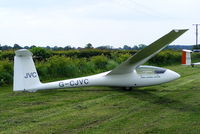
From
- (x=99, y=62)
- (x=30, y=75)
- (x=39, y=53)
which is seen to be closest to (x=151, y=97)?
(x=30, y=75)

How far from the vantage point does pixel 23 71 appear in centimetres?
939

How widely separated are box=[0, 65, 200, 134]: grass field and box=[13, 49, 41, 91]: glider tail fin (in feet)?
1.30

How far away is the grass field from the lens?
5848 mm

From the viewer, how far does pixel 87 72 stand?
55.8 feet

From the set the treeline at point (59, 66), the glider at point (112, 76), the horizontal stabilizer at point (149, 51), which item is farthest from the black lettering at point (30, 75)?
the treeline at point (59, 66)

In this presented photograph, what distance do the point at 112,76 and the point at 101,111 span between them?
350cm

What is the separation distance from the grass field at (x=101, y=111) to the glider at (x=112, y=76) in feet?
0.98

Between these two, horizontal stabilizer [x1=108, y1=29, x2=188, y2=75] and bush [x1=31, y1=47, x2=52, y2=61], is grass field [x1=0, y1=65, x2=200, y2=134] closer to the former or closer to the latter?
horizontal stabilizer [x1=108, y1=29, x2=188, y2=75]

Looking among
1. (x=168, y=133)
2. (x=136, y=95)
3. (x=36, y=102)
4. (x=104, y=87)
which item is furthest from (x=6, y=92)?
(x=168, y=133)

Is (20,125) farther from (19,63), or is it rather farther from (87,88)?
(87,88)

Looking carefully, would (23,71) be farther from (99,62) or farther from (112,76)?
(99,62)

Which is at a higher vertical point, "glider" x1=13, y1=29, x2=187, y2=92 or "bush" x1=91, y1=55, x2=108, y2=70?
"bush" x1=91, y1=55, x2=108, y2=70

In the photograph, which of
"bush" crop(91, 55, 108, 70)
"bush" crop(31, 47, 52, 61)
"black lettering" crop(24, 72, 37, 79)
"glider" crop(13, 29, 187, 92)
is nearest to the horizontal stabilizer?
"glider" crop(13, 29, 187, 92)

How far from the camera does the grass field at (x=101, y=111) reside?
19.2ft
